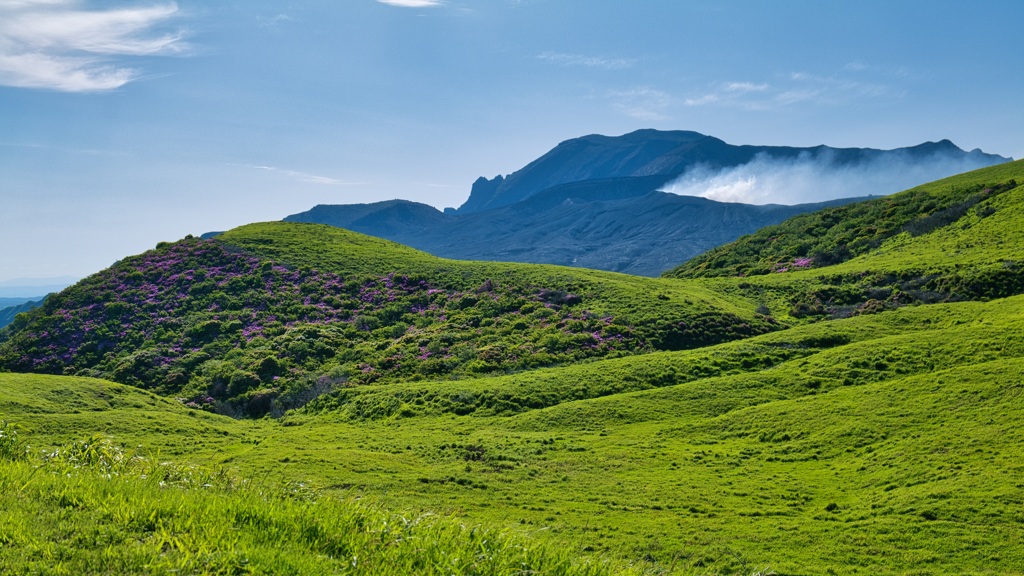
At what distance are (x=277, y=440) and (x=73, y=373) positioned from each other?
35452 mm

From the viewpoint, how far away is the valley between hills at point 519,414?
8930mm

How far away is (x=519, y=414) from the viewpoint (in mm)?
41719

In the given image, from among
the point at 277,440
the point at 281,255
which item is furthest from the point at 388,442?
the point at 281,255

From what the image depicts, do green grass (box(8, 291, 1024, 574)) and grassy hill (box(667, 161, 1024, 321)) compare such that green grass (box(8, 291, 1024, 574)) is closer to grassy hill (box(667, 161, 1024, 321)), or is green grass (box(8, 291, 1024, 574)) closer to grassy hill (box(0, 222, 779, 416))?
grassy hill (box(0, 222, 779, 416))

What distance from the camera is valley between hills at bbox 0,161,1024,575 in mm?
8930

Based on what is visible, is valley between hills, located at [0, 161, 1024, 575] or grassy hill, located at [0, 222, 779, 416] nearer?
valley between hills, located at [0, 161, 1024, 575]

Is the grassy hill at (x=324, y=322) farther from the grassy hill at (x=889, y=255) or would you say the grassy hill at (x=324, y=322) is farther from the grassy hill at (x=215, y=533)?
the grassy hill at (x=215, y=533)

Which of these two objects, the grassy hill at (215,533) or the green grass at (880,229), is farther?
the green grass at (880,229)

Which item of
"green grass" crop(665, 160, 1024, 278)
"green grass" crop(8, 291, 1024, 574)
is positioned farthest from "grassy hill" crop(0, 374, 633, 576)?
"green grass" crop(665, 160, 1024, 278)

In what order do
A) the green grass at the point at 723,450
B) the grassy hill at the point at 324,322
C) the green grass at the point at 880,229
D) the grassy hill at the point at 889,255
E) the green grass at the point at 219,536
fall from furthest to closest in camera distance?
the green grass at the point at 880,229, the grassy hill at the point at 889,255, the grassy hill at the point at 324,322, the green grass at the point at 723,450, the green grass at the point at 219,536

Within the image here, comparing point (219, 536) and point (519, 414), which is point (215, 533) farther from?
point (519, 414)

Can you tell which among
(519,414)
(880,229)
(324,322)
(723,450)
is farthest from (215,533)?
(880,229)

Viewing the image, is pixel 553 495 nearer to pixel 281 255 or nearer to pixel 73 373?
pixel 73 373

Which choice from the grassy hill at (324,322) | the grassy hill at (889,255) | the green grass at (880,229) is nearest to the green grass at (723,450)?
the grassy hill at (324,322)
